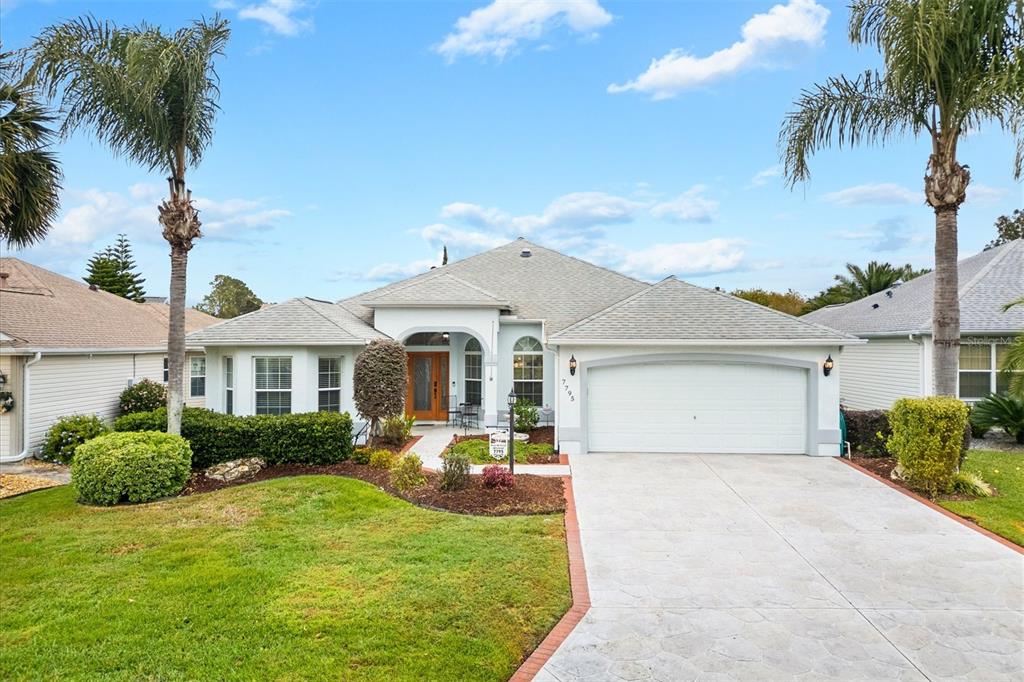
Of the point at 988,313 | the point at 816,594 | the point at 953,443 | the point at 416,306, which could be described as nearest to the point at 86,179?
the point at 416,306

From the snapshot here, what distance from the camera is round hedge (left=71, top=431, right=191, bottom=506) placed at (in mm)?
9281

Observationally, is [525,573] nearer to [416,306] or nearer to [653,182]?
[416,306]

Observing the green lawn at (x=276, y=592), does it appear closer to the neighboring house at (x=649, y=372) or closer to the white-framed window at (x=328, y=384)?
the neighboring house at (x=649, y=372)

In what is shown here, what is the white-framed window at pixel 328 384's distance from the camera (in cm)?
1423

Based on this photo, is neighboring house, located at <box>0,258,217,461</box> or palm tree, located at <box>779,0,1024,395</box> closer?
palm tree, located at <box>779,0,1024,395</box>

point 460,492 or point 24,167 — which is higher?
point 24,167

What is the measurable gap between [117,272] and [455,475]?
50.7 meters

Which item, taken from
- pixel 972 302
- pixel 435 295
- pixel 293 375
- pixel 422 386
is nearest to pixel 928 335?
pixel 972 302

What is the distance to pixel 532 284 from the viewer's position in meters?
19.9

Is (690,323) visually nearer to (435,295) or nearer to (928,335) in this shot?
(928,335)

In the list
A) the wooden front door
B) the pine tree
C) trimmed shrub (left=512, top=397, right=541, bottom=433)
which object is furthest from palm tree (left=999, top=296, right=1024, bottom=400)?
the pine tree

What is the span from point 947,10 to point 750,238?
13.6m

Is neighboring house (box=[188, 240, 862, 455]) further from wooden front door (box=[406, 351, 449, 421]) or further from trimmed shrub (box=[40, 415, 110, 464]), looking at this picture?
wooden front door (box=[406, 351, 449, 421])

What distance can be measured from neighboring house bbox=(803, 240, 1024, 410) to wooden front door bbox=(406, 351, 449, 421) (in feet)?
46.0
